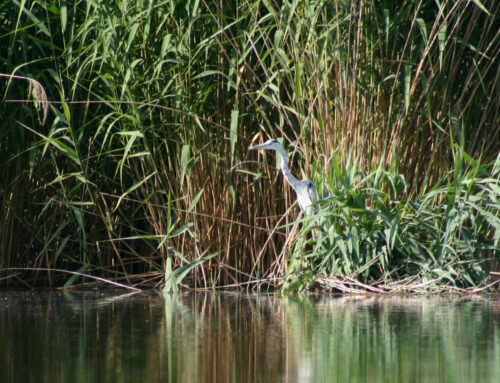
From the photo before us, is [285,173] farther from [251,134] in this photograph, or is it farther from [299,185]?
[251,134]

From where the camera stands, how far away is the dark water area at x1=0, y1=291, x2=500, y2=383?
11.4ft

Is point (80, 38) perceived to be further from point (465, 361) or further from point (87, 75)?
point (465, 361)

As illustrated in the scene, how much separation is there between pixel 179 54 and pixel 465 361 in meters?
3.43

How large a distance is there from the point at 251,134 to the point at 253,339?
262 centimetres

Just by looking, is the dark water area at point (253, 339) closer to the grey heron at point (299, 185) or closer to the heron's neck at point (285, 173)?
the grey heron at point (299, 185)

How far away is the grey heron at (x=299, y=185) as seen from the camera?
5.96 meters

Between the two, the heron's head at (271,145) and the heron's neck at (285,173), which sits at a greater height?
the heron's head at (271,145)

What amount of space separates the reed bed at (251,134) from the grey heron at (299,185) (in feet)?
0.38

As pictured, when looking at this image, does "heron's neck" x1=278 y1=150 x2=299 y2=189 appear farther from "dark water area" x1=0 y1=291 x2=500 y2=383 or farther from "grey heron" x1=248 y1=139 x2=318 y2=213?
"dark water area" x1=0 y1=291 x2=500 y2=383

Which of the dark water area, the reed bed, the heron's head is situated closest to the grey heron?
the heron's head

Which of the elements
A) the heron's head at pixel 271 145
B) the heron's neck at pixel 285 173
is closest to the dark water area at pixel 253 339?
the heron's neck at pixel 285 173

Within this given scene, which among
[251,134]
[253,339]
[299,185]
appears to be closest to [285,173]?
[299,185]

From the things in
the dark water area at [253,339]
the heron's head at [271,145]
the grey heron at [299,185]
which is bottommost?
the dark water area at [253,339]

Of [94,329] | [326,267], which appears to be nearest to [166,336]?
[94,329]
